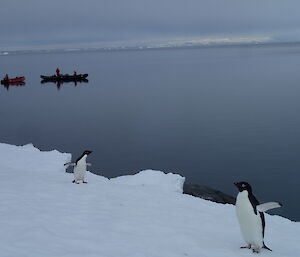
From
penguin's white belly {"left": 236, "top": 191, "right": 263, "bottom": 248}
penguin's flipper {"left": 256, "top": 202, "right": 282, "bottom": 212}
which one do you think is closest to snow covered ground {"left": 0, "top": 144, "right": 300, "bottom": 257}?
penguin's white belly {"left": 236, "top": 191, "right": 263, "bottom": 248}

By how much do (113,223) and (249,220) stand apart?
10.8 feet

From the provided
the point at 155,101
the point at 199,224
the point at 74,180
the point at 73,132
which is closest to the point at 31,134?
the point at 73,132

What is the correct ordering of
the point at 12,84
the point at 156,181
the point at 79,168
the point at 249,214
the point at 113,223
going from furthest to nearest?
the point at 12,84, the point at 156,181, the point at 79,168, the point at 113,223, the point at 249,214

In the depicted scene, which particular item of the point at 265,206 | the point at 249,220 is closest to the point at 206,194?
the point at 249,220

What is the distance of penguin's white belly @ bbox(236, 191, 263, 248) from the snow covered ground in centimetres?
36

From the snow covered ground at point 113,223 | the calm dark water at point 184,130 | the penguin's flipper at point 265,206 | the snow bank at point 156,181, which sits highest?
the penguin's flipper at point 265,206

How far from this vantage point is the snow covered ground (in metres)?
7.99

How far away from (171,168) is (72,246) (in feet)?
64.0

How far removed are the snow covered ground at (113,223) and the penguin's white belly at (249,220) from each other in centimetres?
36

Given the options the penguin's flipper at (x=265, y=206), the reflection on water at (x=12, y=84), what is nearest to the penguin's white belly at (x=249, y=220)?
the penguin's flipper at (x=265, y=206)

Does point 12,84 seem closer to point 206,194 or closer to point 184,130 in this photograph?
point 184,130

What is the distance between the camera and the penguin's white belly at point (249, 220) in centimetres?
802

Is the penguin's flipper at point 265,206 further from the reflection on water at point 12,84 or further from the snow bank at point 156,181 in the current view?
the reflection on water at point 12,84

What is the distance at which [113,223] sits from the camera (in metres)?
9.79
